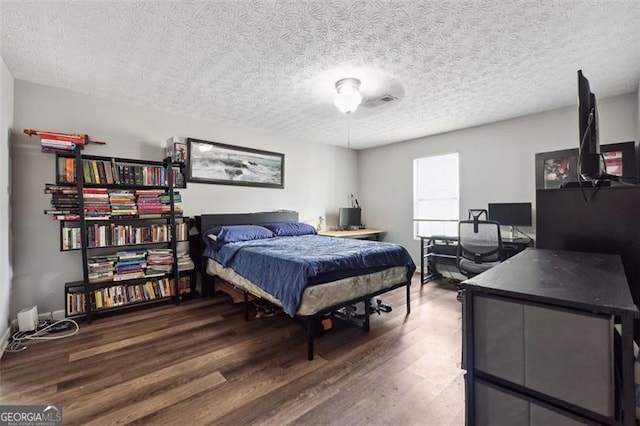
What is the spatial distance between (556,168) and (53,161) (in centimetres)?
588

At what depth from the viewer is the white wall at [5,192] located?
7.88 feet

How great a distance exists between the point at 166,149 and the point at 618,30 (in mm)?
4479

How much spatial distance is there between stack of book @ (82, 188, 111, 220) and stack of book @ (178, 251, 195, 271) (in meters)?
0.90

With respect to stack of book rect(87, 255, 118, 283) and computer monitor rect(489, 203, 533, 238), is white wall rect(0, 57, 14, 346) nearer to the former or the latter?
stack of book rect(87, 255, 118, 283)

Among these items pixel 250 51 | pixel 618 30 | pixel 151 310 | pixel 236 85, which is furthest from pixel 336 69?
pixel 151 310

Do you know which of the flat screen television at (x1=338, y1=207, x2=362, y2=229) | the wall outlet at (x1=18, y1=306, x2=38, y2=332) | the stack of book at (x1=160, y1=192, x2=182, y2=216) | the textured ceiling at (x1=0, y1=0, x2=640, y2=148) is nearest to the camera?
the textured ceiling at (x1=0, y1=0, x2=640, y2=148)

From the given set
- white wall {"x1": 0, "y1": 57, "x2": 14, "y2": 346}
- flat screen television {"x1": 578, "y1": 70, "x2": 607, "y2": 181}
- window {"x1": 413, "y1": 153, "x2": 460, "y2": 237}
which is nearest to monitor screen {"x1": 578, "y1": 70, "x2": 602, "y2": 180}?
flat screen television {"x1": 578, "y1": 70, "x2": 607, "y2": 181}

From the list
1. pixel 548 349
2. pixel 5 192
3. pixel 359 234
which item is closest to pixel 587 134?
pixel 548 349

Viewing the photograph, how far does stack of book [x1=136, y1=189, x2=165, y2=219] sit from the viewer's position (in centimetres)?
321

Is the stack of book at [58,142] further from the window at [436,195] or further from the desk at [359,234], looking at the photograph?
the window at [436,195]

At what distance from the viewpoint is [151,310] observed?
3.24 meters

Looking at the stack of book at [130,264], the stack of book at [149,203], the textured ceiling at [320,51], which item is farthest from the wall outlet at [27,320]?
the textured ceiling at [320,51]

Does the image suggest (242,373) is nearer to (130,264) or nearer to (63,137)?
(130,264)

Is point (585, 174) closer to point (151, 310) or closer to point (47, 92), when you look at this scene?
point (151, 310)
